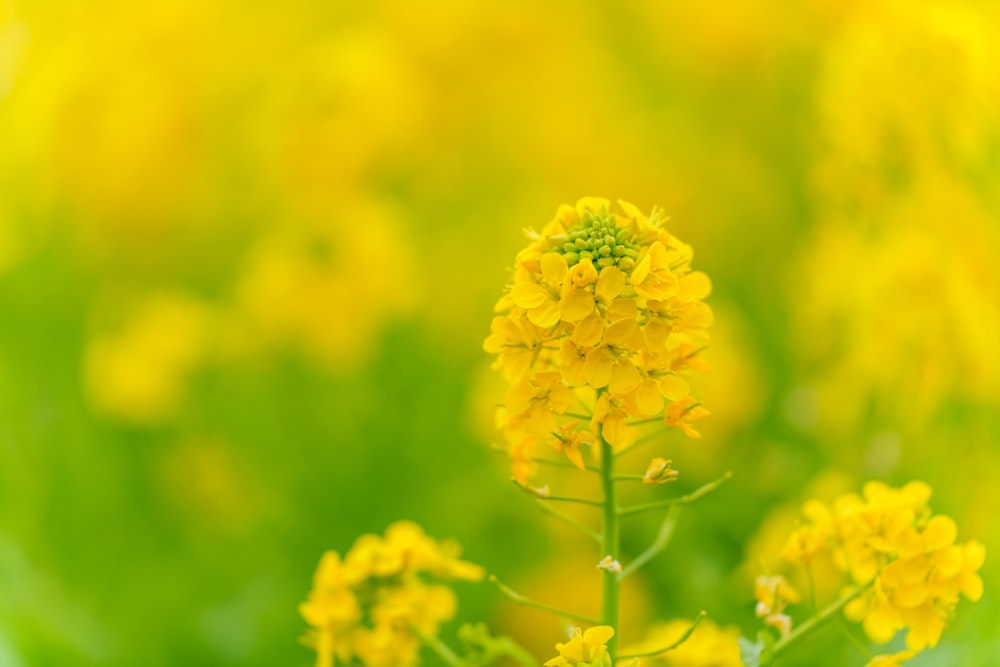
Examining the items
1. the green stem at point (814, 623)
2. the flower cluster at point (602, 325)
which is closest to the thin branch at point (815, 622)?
the green stem at point (814, 623)

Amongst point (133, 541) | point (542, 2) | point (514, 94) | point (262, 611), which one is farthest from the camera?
point (542, 2)

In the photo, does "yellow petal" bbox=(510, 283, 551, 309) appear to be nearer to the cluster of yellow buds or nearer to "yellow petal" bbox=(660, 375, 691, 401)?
"yellow petal" bbox=(660, 375, 691, 401)

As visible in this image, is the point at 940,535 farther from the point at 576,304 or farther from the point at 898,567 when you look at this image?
the point at 576,304

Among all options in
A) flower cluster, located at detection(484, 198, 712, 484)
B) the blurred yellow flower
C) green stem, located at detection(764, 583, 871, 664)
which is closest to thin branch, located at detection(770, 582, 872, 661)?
green stem, located at detection(764, 583, 871, 664)

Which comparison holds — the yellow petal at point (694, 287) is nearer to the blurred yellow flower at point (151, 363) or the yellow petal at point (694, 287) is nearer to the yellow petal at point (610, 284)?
the yellow petal at point (610, 284)

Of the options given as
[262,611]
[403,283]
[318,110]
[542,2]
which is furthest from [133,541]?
[542,2]

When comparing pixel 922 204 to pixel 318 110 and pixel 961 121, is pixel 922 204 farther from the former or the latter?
pixel 318 110
